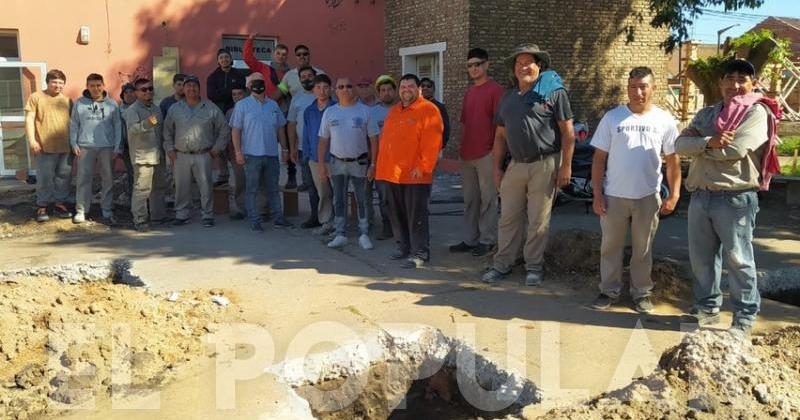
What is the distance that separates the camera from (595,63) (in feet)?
45.8

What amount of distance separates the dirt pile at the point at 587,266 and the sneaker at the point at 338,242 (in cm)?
214

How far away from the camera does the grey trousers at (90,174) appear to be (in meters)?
7.89

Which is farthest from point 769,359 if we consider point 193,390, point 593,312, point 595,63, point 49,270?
point 595,63

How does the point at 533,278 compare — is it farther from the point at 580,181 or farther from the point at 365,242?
the point at 580,181

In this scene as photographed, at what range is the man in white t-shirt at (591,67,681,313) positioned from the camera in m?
4.64

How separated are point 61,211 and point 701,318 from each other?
296 inches

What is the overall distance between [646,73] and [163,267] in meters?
4.48

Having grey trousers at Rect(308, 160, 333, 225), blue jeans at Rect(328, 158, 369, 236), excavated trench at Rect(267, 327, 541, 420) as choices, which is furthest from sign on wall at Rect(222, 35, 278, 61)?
excavated trench at Rect(267, 327, 541, 420)

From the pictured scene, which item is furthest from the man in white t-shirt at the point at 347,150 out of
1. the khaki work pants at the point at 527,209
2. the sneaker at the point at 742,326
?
the sneaker at the point at 742,326

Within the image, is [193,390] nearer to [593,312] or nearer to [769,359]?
[593,312]

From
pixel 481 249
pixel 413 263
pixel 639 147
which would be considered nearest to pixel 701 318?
pixel 639 147

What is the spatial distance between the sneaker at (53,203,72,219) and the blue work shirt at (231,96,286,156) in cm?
254

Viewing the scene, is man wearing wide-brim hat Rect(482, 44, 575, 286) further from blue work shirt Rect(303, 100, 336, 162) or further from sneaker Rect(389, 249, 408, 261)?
blue work shirt Rect(303, 100, 336, 162)

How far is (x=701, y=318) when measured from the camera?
457 centimetres
